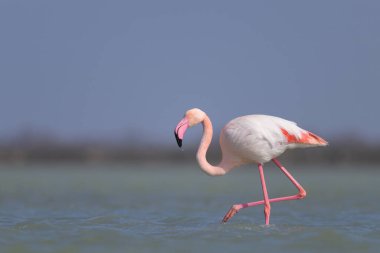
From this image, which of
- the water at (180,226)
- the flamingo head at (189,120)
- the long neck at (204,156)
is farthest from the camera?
the long neck at (204,156)

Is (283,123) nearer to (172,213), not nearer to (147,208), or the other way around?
(172,213)

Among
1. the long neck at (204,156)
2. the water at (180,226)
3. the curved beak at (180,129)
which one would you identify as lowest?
the water at (180,226)

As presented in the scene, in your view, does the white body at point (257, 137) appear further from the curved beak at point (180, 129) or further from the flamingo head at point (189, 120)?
the curved beak at point (180, 129)

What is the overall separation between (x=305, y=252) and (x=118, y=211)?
243 inches

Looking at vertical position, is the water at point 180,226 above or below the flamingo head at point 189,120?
below

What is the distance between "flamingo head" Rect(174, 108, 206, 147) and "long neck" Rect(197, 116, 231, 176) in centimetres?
14

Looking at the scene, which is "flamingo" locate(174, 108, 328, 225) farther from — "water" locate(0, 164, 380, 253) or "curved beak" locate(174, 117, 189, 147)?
"water" locate(0, 164, 380, 253)

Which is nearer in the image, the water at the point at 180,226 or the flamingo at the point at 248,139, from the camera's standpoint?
the water at the point at 180,226

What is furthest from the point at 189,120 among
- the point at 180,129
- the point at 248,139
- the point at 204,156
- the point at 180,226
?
the point at 180,226

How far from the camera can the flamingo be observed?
10.4 meters

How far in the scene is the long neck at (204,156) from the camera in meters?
10.7

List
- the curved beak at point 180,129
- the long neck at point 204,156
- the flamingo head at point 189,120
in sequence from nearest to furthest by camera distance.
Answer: the curved beak at point 180,129
the flamingo head at point 189,120
the long neck at point 204,156

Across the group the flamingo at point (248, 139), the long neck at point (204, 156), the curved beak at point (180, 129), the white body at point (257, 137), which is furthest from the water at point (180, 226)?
the curved beak at point (180, 129)

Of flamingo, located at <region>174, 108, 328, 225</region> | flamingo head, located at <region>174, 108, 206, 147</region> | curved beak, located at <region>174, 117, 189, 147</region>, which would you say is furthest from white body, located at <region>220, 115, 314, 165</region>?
curved beak, located at <region>174, 117, 189, 147</region>
